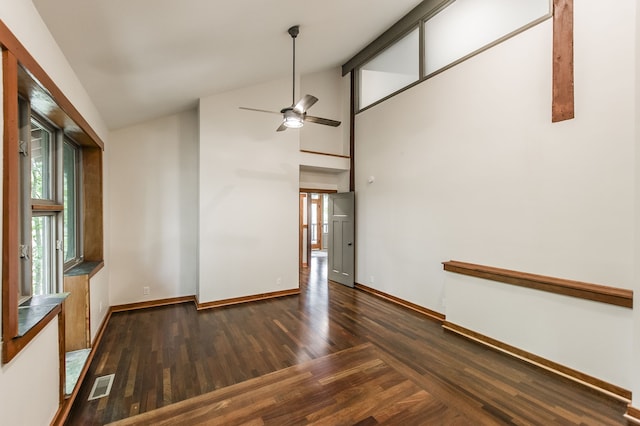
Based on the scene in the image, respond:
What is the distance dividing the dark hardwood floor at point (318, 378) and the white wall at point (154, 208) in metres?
0.73

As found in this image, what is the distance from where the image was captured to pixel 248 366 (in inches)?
109

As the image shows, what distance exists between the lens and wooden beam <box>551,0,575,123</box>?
105 inches

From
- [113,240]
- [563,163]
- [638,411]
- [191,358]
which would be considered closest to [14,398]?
[191,358]

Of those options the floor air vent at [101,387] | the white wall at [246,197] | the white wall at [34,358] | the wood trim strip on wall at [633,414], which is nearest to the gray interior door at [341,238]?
the white wall at [246,197]

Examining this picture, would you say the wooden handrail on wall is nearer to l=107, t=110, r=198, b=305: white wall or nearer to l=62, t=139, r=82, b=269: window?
l=107, t=110, r=198, b=305: white wall

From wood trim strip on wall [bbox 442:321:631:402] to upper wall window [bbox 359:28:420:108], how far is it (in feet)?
12.4

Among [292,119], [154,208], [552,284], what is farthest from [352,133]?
[552,284]

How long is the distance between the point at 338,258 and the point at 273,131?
3.05 m

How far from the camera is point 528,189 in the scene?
9.93ft

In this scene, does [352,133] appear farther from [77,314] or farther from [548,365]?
[77,314]

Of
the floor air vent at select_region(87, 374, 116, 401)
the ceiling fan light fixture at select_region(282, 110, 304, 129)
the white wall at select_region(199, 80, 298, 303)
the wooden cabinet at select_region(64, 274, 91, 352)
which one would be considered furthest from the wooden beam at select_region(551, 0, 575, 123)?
the wooden cabinet at select_region(64, 274, 91, 352)

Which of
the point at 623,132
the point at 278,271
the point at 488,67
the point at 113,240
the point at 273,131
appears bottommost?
the point at 278,271

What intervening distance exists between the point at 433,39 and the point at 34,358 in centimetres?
548

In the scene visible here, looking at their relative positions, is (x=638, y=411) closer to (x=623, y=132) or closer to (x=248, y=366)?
(x=623, y=132)
